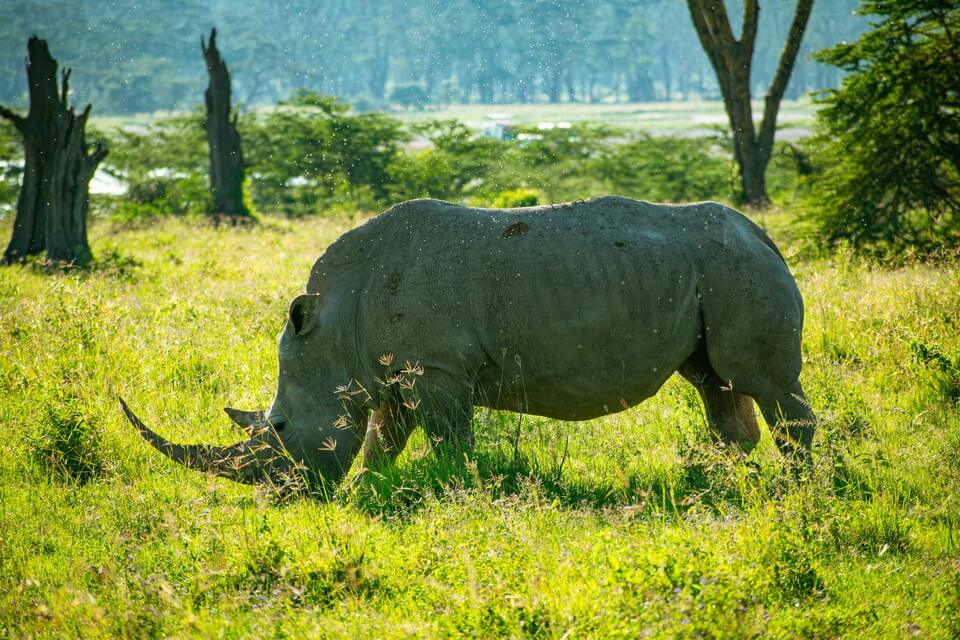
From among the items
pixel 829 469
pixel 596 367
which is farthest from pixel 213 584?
pixel 829 469

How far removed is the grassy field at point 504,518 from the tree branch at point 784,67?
10.8 meters

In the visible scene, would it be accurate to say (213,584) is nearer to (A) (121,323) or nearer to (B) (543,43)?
(A) (121,323)

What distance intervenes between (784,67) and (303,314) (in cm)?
1578

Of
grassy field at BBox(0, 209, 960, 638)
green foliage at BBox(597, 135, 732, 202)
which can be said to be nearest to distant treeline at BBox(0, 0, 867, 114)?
green foliage at BBox(597, 135, 732, 202)

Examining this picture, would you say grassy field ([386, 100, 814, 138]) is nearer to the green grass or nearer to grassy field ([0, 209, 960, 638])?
the green grass

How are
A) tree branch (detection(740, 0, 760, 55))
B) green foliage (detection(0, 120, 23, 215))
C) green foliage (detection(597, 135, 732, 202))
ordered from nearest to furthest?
1. tree branch (detection(740, 0, 760, 55))
2. green foliage (detection(0, 120, 23, 215))
3. green foliage (detection(597, 135, 732, 202))

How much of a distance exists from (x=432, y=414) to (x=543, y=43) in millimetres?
96388

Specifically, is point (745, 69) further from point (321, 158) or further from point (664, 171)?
point (321, 158)

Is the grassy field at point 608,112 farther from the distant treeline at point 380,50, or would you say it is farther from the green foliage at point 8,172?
the green foliage at point 8,172

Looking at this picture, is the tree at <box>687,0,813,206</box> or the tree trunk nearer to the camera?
the tree at <box>687,0,813,206</box>

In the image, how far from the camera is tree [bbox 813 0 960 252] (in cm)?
1270

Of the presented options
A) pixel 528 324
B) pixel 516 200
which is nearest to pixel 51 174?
pixel 516 200

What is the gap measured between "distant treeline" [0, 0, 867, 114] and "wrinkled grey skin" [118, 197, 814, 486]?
92.8m

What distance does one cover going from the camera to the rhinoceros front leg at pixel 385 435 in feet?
19.8
